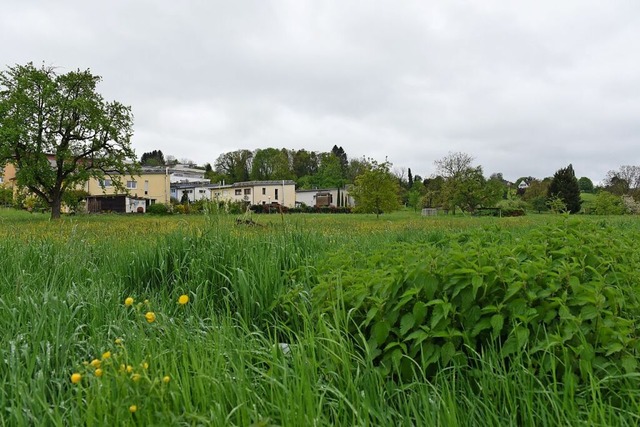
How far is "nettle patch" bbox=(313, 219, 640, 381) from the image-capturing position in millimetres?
2301

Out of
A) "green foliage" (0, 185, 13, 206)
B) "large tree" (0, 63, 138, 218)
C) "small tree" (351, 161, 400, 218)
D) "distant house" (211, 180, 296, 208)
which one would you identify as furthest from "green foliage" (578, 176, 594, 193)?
"green foliage" (0, 185, 13, 206)

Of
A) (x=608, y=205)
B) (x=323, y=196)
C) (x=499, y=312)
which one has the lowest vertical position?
(x=499, y=312)

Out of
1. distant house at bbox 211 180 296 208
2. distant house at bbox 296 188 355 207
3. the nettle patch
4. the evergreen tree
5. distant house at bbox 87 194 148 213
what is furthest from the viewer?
distant house at bbox 296 188 355 207

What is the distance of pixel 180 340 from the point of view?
2.79 m

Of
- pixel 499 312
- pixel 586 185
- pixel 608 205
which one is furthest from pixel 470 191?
pixel 586 185

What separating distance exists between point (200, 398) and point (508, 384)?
155 cm

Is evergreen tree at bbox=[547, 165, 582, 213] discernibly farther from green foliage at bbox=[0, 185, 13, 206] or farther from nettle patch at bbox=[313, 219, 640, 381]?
nettle patch at bbox=[313, 219, 640, 381]

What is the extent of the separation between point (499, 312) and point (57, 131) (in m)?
31.0

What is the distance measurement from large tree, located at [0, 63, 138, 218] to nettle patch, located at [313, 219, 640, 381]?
1082 inches

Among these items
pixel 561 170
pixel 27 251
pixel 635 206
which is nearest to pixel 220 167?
pixel 561 170

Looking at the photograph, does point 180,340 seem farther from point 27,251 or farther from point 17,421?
point 27,251

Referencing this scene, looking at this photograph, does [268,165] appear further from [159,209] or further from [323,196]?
[159,209]

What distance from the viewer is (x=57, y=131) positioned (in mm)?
27578

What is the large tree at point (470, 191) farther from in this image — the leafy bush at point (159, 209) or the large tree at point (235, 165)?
the large tree at point (235, 165)
